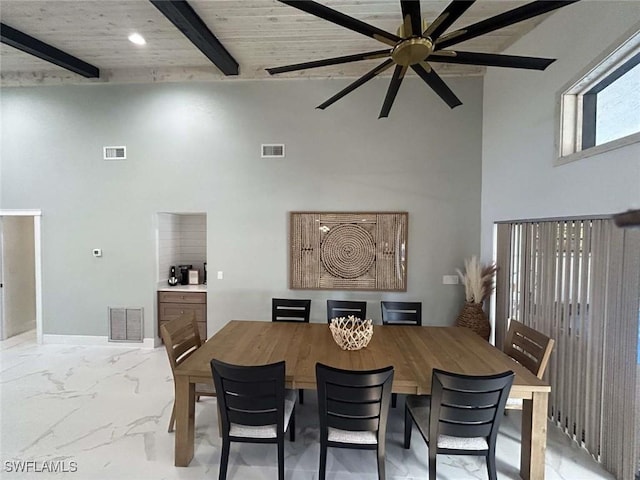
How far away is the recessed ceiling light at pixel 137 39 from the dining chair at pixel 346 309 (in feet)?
12.2

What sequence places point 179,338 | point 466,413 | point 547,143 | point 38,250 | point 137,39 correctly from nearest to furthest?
point 466,413, point 179,338, point 547,143, point 137,39, point 38,250

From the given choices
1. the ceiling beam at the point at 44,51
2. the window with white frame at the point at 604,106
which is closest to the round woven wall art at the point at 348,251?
the window with white frame at the point at 604,106

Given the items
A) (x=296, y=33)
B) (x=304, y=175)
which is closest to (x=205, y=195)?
(x=304, y=175)

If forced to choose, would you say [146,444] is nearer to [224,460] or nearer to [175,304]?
[224,460]

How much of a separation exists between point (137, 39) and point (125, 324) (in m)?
3.74

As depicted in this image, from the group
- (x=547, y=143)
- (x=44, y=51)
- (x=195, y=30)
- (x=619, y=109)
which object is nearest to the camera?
(x=619, y=109)

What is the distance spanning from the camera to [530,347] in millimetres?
2420

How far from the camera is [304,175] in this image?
14.4 feet

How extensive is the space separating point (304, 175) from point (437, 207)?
1871 mm

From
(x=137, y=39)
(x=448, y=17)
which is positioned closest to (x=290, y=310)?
(x=448, y=17)

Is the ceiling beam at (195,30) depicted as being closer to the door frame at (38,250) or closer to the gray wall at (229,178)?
the gray wall at (229,178)

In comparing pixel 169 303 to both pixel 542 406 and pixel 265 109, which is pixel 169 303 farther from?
pixel 542 406

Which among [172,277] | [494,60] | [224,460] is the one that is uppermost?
[494,60]

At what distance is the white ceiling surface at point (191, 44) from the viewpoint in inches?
120
